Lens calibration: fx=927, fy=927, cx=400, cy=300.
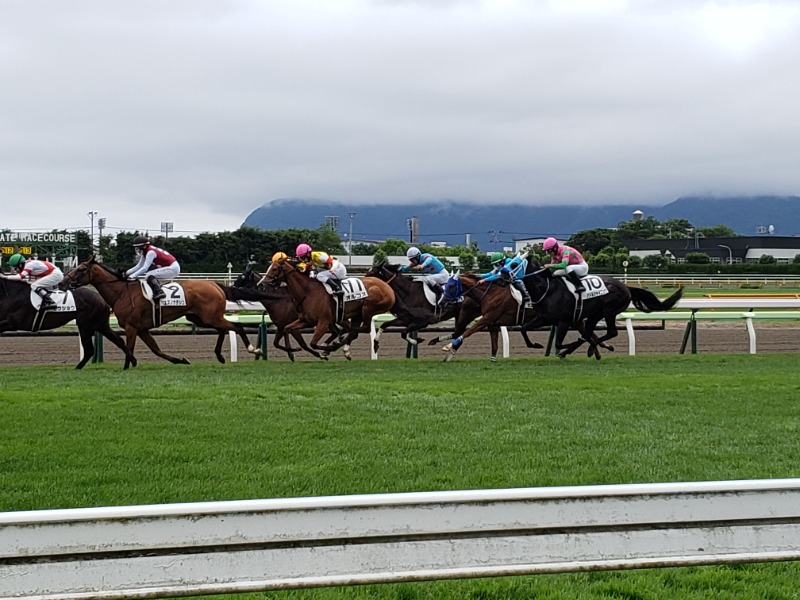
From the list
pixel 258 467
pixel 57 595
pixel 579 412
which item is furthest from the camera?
pixel 579 412

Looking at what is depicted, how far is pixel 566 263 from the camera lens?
14.2 meters

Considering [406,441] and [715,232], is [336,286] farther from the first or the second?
[715,232]

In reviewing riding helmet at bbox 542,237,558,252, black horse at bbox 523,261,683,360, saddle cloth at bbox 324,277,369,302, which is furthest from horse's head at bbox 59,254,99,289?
riding helmet at bbox 542,237,558,252

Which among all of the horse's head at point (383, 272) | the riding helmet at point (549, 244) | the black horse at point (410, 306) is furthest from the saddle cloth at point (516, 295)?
the horse's head at point (383, 272)

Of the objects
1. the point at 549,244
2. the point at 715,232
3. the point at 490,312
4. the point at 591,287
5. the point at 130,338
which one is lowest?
the point at 130,338

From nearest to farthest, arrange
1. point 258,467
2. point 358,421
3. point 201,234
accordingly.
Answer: point 258,467 → point 358,421 → point 201,234

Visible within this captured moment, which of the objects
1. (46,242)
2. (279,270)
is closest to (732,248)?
(46,242)

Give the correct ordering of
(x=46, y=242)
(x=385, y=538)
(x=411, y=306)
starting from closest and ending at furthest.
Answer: (x=385, y=538) → (x=411, y=306) → (x=46, y=242)

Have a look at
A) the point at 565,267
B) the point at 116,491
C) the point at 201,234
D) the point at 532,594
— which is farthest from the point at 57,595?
the point at 201,234

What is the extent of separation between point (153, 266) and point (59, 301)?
135cm

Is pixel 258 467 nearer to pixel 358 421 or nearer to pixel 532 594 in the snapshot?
pixel 358 421

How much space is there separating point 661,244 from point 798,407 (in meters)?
68.8

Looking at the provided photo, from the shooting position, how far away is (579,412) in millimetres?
7070

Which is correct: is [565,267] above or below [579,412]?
above
